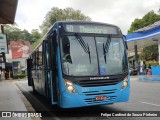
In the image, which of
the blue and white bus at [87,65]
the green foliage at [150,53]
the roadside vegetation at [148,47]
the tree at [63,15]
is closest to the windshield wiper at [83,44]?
the blue and white bus at [87,65]

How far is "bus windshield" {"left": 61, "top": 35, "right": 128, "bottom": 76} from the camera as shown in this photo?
377 inches

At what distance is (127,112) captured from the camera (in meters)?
10.1

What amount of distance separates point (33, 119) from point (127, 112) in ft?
10.3

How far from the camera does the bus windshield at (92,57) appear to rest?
9.59 meters

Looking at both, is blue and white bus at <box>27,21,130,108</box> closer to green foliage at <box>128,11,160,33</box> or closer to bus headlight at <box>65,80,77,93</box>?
bus headlight at <box>65,80,77,93</box>

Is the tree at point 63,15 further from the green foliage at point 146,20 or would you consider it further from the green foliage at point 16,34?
the green foliage at point 16,34

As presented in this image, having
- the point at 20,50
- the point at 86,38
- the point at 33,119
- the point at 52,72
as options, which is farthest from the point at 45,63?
the point at 20,50

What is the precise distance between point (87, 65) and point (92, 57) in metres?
0.32

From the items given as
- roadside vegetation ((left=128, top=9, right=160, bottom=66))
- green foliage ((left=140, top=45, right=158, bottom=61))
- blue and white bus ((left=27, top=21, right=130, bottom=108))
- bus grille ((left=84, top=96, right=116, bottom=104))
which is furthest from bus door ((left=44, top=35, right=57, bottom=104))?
green foliage ((left=140, top=45, right=158, bottom=61))

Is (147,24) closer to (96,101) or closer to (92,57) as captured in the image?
Result: (92,57)

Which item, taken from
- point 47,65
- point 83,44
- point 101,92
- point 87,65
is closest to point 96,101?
point 101,92

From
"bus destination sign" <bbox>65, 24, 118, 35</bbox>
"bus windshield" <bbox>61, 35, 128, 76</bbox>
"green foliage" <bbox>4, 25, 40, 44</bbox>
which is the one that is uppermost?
"green foliage" <bbox>4, 25, 40, 44</bbox>

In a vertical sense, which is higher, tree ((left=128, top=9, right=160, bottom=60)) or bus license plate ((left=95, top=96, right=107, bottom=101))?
tree ((left=128, top=9, right=160, bottom=60))

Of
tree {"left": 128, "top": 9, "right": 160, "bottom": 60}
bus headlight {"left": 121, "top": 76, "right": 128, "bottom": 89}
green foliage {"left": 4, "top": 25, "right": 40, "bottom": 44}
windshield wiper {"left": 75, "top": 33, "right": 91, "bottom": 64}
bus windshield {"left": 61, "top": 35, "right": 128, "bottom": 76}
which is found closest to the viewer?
bus windshield {"left": 61, "top": 35, "right": 128, "bottom": 76}
